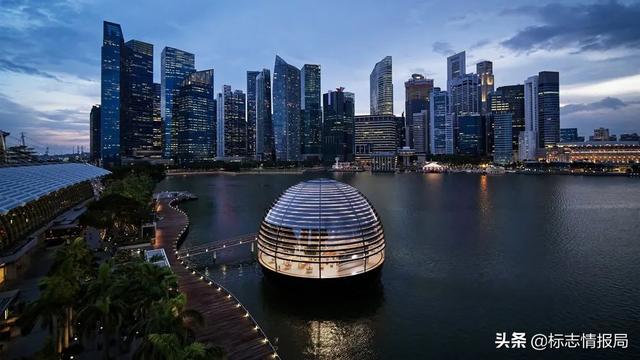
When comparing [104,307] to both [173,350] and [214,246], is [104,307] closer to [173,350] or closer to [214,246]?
[173,350]

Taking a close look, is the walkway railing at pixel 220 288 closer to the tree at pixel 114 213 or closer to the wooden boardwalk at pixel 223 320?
the wooden boardwalk at pixel 223 320

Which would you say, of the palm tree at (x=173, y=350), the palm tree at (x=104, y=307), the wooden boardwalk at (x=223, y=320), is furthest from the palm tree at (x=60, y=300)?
the wooden boardwalk at (x=223, y=320)

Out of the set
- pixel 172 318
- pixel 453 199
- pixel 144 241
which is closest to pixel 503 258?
pixel 172 318

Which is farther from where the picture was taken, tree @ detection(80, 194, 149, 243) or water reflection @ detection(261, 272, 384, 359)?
tree @ detection(80, 194, 149, 243)

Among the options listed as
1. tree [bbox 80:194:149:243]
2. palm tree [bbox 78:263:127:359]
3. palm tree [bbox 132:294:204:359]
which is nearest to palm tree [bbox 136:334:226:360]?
palm tree [bbox 132:294:204:359]

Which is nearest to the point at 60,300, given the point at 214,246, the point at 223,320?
the point at 223,320

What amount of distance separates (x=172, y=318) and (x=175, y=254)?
32690 millimetres

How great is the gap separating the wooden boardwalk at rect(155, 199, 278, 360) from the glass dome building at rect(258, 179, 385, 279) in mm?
6399

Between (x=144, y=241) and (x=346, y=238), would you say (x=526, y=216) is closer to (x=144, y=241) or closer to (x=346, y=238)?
(x=346, y=238)

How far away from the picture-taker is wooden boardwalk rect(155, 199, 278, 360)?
25.6 m

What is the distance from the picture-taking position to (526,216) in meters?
84.9

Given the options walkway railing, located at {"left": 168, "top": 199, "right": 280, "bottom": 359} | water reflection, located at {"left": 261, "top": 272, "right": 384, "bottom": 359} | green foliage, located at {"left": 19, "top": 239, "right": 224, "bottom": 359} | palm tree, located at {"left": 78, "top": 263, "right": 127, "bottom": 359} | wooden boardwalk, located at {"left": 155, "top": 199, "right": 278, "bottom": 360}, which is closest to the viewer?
green foliage, located at {"left": 19, "top": 239, "right": 224, "bottom": 359}

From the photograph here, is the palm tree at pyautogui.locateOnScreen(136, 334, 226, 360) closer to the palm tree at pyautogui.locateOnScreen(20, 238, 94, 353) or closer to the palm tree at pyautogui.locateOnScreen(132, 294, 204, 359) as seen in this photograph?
the palm tree at pyautogui.locateOnScreen(132, 294, 204, 359)

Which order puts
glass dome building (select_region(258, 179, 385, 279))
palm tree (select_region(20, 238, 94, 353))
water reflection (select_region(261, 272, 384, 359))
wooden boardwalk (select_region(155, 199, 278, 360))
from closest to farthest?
1. palm tree (select_region(20, 238, 94, 353))
2. wooden boardwalk (select_region(155, 199, 278, 360))
3. water reflection (select_region(261, 272, 384, 359))
4. glass dome building (select_region(258, 179, 385, 279))
